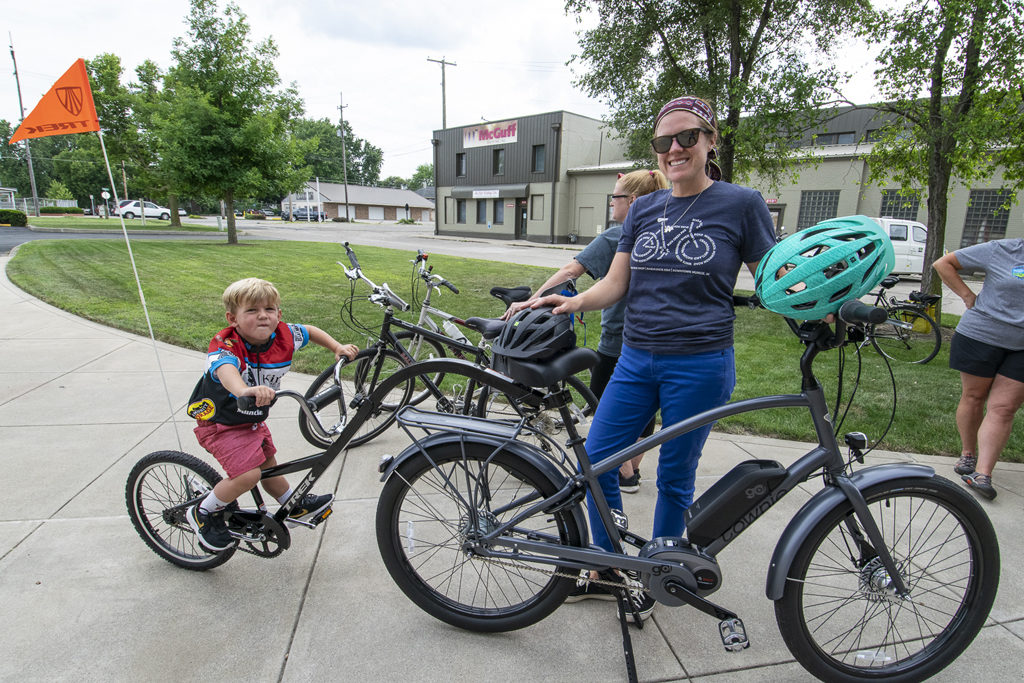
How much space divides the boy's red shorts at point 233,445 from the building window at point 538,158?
32391 mm

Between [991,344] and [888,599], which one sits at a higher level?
[991,344]

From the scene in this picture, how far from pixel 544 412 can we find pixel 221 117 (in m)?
19.7

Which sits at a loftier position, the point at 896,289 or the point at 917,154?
the point at 917,154

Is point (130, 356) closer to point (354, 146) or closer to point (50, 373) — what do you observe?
point (50, 373)

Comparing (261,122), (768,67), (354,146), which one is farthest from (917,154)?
(354,146)

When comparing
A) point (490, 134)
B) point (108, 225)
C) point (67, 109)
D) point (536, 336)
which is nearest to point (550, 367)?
point (536, 336)

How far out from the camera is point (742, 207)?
6.54ft

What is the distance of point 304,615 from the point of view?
2346mm

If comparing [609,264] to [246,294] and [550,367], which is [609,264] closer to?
[550,367]

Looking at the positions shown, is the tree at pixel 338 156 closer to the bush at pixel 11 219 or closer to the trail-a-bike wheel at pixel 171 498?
the bush at pixel 11 219

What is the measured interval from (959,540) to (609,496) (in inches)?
51.3

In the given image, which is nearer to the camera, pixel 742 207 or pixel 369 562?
pixel 742 207

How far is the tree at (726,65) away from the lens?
8.52 metres

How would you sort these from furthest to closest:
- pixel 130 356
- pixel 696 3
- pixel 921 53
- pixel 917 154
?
pixel 696 3, pixel 917 154, pixel 921 53, pixel 130 356
